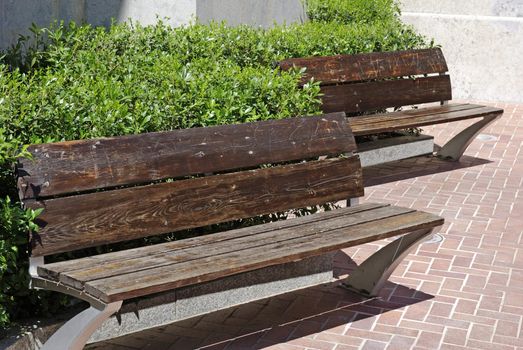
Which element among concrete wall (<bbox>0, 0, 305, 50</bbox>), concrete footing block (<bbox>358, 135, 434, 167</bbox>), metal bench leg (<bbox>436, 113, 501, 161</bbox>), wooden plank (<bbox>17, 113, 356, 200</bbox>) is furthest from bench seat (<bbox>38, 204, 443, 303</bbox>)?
metal bench leg (<bbox>436, 113, 501, 161</bbox>)

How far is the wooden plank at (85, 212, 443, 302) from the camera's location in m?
3.84

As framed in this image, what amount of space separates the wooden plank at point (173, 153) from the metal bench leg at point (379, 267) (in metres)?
0.60

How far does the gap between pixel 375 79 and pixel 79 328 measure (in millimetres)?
4973

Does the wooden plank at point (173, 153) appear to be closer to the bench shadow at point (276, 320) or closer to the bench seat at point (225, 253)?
the bench seat at point (225, 253)

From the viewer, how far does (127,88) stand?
518cm

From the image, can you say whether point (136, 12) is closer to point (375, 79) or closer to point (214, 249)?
point (375, 79)

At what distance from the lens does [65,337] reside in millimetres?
3934

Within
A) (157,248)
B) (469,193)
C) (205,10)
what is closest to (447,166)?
(469,193)

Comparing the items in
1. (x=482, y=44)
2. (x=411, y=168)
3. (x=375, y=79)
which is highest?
(x=482, y=44)

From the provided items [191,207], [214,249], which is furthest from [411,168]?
[214,249]

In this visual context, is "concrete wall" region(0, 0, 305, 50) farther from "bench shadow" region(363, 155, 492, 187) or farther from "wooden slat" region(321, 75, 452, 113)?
"bench shadow" region(363, 155, 492, 187)

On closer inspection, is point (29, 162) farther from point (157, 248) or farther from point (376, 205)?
point (376, 205)

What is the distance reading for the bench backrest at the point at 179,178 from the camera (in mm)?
4141

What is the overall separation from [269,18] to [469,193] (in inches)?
139
